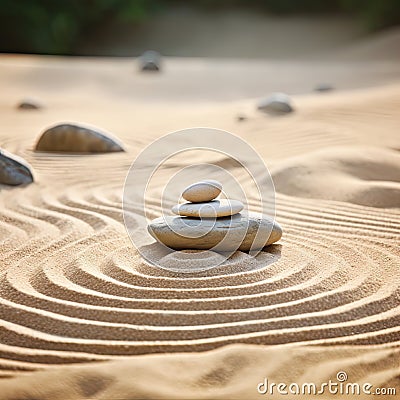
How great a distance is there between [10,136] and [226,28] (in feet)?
47.5

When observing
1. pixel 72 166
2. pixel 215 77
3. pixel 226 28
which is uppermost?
pixel 226 28

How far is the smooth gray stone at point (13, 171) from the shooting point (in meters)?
4.07

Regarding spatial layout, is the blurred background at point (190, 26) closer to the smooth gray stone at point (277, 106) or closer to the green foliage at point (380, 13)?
the green foliage at point (380, 13)

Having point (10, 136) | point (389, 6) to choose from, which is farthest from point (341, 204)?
point (389, 6)

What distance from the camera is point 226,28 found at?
19219mm

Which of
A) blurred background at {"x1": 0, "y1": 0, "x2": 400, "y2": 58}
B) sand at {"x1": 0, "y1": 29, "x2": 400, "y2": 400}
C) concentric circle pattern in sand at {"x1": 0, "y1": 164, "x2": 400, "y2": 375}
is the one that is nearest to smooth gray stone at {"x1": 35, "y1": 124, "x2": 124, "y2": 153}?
sand at {"x1": 0, "y1": 29, "x2": 400, "y2": 400}

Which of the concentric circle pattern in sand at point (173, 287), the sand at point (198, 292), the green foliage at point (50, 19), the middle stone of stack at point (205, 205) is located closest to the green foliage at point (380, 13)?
the green foliage at point (50, 19)

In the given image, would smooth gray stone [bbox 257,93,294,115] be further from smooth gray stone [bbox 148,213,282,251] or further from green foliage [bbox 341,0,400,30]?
green foliage [bbox 341,0,400,30]

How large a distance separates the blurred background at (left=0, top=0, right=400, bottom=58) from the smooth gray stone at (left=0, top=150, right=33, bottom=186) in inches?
541

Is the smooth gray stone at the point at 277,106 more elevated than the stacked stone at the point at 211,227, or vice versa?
the smooth gray stone at the point at 277,106

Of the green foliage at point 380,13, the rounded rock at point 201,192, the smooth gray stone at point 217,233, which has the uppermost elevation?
the green foliage at point 380,13

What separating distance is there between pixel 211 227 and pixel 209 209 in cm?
9

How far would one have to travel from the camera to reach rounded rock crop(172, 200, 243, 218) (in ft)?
9.33

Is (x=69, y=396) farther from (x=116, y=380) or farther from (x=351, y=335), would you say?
(x=351, y=335)
